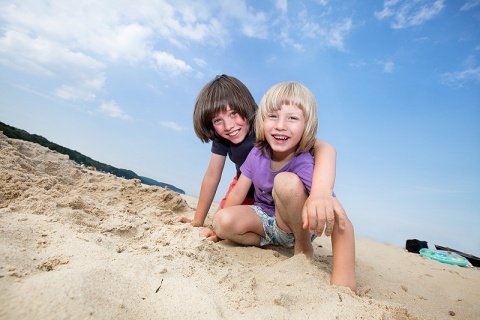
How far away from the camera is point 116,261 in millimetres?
1250

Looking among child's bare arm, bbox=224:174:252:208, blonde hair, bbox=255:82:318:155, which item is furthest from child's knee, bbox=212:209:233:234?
blonde hair, bbox=255:82:318:155

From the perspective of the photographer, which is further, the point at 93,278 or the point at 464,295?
the point at 464,295

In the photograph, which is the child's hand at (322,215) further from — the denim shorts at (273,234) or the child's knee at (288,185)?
the denim shorts at (273,234)

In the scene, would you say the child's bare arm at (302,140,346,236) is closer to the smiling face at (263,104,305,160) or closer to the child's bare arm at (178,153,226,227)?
the smiling face at (263,104,305,160)

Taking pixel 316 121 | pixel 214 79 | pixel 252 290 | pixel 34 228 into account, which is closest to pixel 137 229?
pixel 34 228

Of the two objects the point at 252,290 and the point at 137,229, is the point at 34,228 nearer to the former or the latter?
the point at 137,229

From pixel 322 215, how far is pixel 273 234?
0.94 m

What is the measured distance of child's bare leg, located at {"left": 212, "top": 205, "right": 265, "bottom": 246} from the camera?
226cm

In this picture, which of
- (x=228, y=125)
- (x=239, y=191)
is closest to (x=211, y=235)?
(x=239, y=191)

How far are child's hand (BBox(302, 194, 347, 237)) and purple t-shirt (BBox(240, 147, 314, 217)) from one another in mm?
398

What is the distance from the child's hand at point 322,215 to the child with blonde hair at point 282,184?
0.18 m

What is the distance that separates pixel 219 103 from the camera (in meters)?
2.75

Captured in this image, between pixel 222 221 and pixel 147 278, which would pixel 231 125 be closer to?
pixel 222 221

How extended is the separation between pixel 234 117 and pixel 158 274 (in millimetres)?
1798
